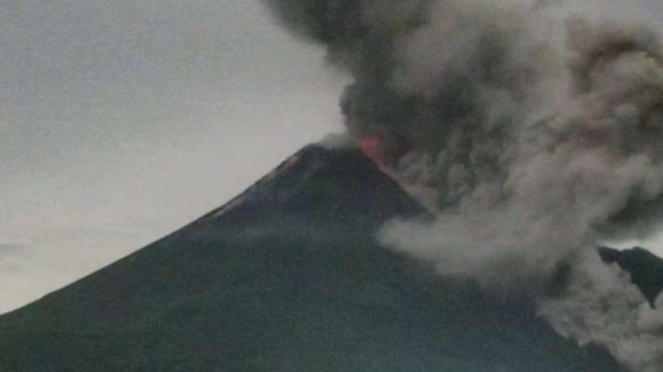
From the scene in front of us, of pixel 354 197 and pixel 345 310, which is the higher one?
pixel 354 197

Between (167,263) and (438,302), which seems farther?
(167,263)

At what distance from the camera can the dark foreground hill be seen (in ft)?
135

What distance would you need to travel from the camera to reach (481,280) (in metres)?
43.1

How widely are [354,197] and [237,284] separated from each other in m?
7.34

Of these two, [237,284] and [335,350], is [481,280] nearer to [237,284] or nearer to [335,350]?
[335,350]

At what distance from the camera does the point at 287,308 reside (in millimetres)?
46719

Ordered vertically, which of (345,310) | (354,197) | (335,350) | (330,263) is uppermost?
(354,197)

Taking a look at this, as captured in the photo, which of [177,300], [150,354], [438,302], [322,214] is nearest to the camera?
[150,354]

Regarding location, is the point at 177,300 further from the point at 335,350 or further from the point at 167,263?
the point at 335,350

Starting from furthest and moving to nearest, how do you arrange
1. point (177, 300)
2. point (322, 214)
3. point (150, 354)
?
1. point (322, 214)
2. point (177, 300)
3. point (150, 354)

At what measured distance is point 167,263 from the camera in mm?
51031

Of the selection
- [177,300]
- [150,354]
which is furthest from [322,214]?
[150,354]

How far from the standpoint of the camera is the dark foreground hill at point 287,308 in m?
41.2

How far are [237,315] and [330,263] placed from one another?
6.23 metres
